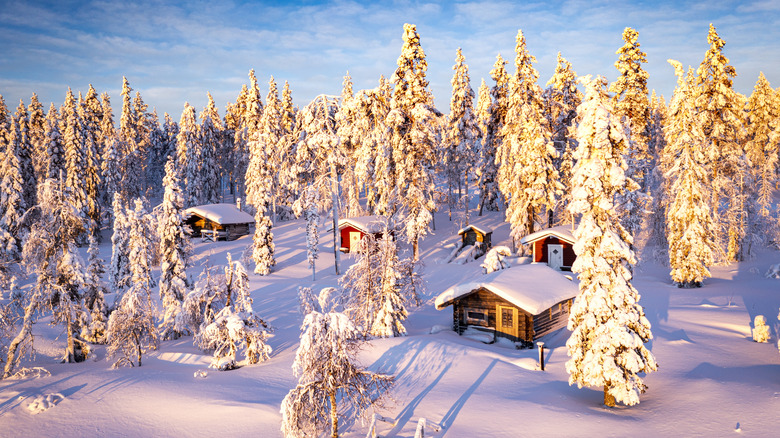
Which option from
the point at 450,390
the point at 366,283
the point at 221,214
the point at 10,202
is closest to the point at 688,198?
the point at 366,283

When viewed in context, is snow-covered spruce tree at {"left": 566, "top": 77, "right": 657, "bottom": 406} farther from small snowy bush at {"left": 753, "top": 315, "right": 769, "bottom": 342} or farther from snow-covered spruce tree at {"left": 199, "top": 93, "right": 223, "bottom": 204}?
snow-covered spruce tree at {"left": 199, "top": 93, "right": 223, "bottom": 204}

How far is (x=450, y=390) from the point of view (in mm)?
16438

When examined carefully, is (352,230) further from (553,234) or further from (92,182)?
(92,182)

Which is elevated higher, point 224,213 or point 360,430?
point 224,213

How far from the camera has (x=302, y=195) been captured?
3472cm

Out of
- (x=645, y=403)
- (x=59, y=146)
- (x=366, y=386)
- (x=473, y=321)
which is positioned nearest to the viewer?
(x=366, y=386)

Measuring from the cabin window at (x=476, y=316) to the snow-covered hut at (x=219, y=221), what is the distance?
3467 centimetres

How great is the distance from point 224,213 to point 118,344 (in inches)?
1388

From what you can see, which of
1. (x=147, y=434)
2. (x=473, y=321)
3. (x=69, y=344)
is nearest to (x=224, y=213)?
(x=69, y=344)

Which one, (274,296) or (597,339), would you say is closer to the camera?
(597,339)

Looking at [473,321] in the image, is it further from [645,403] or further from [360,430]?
[360,430]

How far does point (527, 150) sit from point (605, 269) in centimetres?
2433

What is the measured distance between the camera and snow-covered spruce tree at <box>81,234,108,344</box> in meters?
21.9

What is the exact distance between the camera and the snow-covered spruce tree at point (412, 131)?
35.7 metres
